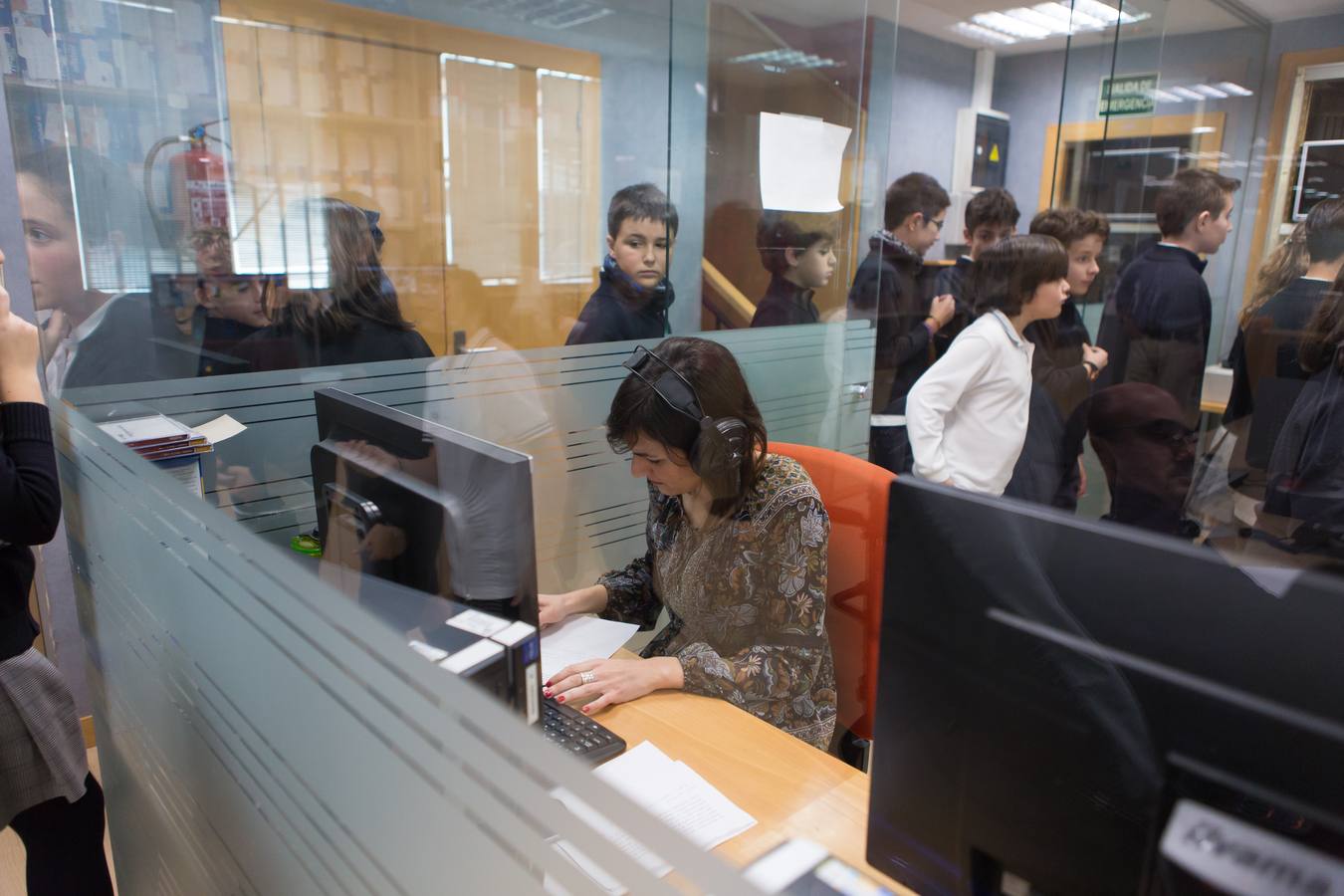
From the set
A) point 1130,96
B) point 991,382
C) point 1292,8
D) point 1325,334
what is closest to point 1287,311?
point 1325,334

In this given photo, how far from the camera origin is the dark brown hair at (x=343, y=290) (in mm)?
1677

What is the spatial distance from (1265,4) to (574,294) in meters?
2.88

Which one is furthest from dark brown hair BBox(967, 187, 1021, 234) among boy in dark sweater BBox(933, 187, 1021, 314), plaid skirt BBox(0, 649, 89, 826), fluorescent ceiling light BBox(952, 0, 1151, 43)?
plaid skirt BBox(0, 649, 89, 826)

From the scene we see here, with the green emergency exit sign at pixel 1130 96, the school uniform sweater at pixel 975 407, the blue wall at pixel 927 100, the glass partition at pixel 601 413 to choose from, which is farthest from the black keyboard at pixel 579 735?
the blue wall at pixel 927 100

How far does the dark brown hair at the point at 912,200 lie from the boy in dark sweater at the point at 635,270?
1.08 metres

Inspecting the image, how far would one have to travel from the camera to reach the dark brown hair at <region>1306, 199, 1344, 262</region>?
2273 millimetres

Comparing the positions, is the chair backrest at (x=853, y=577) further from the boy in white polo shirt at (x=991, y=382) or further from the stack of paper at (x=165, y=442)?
the stack of paper at (x=165, y=442)

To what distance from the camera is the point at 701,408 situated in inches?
53.4

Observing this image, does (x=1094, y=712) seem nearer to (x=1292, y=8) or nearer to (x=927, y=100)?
(x=1292, y=8)

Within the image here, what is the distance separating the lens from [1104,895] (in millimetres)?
517

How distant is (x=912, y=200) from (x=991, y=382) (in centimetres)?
113

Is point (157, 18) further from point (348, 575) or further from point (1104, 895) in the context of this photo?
point (1104, 895)

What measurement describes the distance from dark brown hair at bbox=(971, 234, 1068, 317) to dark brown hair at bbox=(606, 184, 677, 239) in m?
0.86

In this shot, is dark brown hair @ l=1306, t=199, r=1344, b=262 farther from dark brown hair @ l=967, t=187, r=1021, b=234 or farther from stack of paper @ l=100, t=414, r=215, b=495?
stack of paper @ l=100, t=414, r=215, b=495
